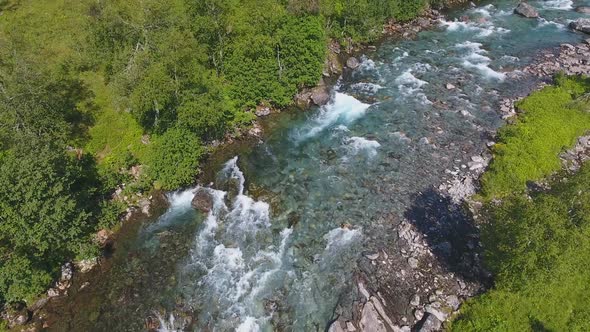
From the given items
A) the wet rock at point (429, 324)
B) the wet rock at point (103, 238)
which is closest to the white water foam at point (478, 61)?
the wet rock at point (429, 324)

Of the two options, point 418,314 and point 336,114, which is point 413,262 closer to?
point 418,314

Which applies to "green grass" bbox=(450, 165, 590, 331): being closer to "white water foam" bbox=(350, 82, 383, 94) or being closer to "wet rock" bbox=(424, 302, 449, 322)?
"wet rock" bbox=(424, 302, 449, 322)

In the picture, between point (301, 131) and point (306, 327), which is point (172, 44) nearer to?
point (301, 131)

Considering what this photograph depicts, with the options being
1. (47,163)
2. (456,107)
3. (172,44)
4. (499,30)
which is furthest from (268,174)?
(499,30)

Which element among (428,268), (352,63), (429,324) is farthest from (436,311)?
(352,63)

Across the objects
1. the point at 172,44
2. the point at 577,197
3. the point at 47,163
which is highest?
the point at 172,44

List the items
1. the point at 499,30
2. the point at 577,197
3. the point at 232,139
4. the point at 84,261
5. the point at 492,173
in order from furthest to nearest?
the point at 499,30, the point at 232,139, the point at 492,173, the point at 84,261, the point at 577,197

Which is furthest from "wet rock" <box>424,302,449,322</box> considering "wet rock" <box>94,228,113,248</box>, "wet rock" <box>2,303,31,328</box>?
"wet rock" <box>2,303,31,328</box>
